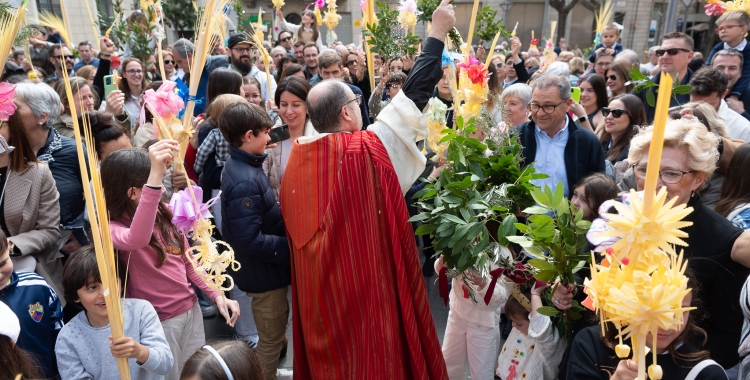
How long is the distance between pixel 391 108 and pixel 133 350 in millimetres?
1551

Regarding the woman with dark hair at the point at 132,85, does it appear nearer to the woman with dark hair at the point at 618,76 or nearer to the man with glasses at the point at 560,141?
the man with glasses at the point at 560,141

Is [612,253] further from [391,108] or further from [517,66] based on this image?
[517,66]

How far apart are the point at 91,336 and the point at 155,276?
0.44 metres

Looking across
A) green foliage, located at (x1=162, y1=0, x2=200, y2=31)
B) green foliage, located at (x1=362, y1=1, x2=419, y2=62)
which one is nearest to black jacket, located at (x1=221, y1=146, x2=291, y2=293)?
green foliage, located at (x1=362, y1=1, x2=419, y2=62)

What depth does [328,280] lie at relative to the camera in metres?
2.53

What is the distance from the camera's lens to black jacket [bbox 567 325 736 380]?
5.55 feet

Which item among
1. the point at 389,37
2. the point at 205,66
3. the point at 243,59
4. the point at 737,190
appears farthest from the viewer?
the point at 243,59

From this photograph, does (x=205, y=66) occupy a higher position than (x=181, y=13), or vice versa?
(x=181, y=13)

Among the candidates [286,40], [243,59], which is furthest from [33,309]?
[286,40]

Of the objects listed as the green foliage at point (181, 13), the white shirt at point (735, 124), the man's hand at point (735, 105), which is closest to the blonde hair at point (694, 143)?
the white shirt at point (735, 124)

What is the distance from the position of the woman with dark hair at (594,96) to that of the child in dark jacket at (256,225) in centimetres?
330

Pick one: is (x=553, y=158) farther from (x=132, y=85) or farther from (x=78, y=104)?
(x=132, y=85)

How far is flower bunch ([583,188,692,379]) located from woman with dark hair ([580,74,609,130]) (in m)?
3.94

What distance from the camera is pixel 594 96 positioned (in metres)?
4.88
